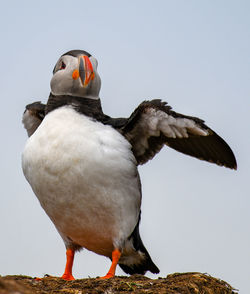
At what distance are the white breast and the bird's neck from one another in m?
0.11

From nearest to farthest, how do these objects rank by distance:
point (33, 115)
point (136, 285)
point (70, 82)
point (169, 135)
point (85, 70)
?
point (136, 285) → point (85, 70) → point (70, 82) → point (169, 135) → point (33, 115)

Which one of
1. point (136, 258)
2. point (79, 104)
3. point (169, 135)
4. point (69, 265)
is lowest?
point (69, 265)

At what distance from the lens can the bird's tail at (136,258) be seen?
28.4 feet

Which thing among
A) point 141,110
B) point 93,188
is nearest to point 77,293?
point 93,188

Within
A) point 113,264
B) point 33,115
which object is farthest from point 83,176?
point 33,115

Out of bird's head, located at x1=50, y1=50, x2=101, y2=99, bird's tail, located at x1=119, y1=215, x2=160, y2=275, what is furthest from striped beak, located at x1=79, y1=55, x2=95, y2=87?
bird's tail, located at x1=119, y1=215, x2=160, y2=275

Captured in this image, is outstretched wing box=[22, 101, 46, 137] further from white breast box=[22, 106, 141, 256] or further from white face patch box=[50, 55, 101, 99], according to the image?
white breast box=[22, 106, 141, 256]

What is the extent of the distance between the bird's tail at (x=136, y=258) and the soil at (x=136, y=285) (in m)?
1.03

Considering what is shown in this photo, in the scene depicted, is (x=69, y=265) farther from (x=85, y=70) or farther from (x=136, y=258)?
(x=85, y=70)

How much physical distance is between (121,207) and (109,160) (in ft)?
2.33

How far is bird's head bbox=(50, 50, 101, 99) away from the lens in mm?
7969

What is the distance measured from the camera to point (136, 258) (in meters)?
8.91

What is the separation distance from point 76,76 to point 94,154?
118 centimetres

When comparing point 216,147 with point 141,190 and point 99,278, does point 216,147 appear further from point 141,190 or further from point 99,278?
point 99,278
